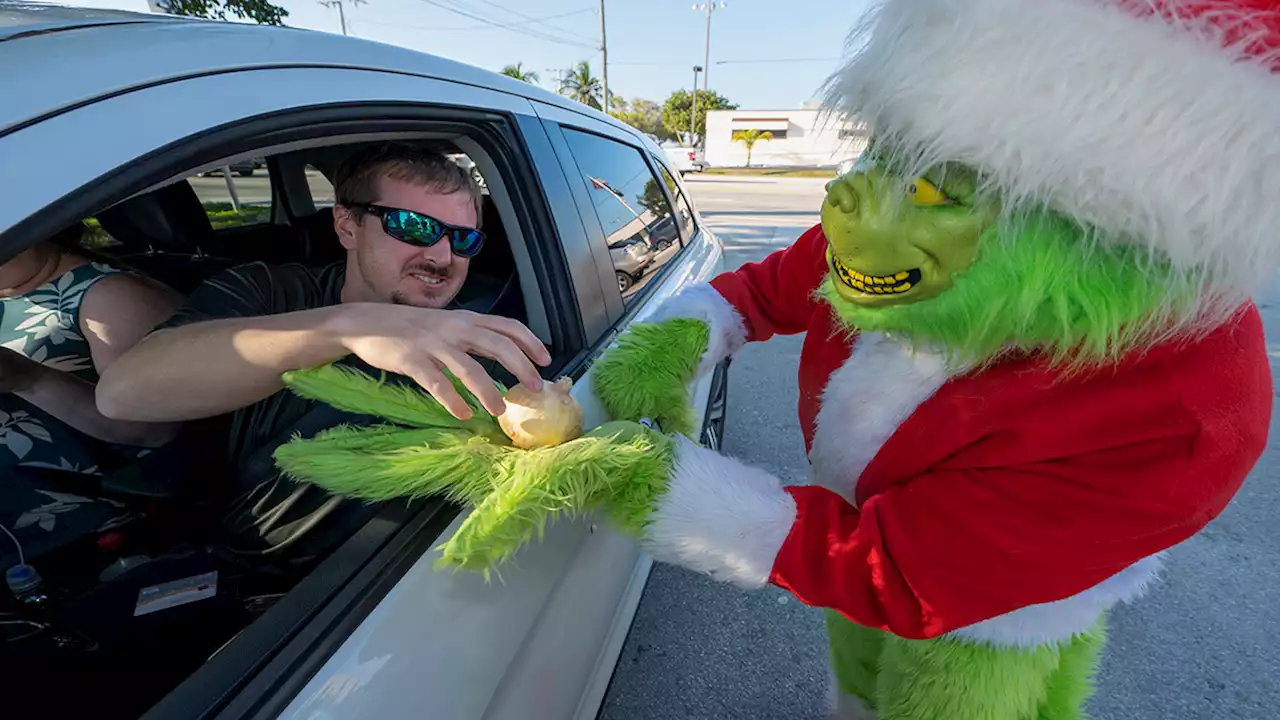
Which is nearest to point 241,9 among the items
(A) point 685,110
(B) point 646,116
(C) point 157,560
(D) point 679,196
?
(D) point 679,196

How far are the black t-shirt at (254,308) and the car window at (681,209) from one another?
5.92ft

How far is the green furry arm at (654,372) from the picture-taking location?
1.38 meters

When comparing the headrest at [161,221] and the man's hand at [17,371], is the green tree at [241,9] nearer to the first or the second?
the headrest at [161,221]

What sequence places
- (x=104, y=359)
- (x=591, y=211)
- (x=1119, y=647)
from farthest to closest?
(x=1119, y=647) < (x=591, y=211) < (x=104, y=359)

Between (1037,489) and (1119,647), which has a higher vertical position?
(1037,489)

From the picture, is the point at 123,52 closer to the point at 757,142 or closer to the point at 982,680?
the point at 982,680

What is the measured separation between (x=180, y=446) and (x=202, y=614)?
1.40ft

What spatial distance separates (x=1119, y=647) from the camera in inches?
85.4

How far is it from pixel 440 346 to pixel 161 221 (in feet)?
6.26

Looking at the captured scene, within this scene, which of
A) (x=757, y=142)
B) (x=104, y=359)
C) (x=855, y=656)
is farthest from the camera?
(x=757, y=142)

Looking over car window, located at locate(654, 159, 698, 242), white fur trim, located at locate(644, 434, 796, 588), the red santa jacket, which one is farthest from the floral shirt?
car window, located at locate(654, 159, 698, 242)

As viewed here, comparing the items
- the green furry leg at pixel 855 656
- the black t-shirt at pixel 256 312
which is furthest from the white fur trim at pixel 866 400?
the black t-shirt at pixel 256 312

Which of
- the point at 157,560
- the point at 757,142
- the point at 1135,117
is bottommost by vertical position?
Result: the point at 757,142

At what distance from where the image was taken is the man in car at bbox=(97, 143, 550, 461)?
3.18 ft
